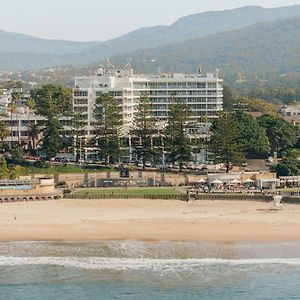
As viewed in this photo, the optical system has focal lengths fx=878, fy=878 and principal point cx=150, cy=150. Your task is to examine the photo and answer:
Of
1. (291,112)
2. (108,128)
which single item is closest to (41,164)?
(108,128)

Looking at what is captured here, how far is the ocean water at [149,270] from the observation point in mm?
36969

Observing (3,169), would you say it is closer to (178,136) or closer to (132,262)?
(178,136)

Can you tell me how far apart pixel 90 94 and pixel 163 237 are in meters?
36.9

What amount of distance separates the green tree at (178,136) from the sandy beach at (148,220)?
11577mm

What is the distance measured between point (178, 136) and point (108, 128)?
6180mm

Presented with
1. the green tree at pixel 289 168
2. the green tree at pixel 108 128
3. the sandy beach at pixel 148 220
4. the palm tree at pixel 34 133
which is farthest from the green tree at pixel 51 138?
the green tree at pixel 289 168

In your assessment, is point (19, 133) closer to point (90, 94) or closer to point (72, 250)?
point (90, 94)

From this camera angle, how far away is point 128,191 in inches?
2470

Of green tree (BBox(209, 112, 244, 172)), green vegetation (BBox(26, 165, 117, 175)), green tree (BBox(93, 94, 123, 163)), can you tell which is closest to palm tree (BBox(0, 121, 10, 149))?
green vegetation (BBox(26, 165, 117, 175))

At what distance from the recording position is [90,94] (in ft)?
274

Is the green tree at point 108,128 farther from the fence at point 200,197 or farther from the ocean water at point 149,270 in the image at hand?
the ocean water at point 149,270

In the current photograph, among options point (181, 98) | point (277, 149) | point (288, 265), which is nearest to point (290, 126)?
point (277, 149)

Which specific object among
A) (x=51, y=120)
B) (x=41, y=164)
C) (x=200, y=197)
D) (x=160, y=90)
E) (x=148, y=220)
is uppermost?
(x=160, y=90)

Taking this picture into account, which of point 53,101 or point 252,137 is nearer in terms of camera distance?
point 53,101
